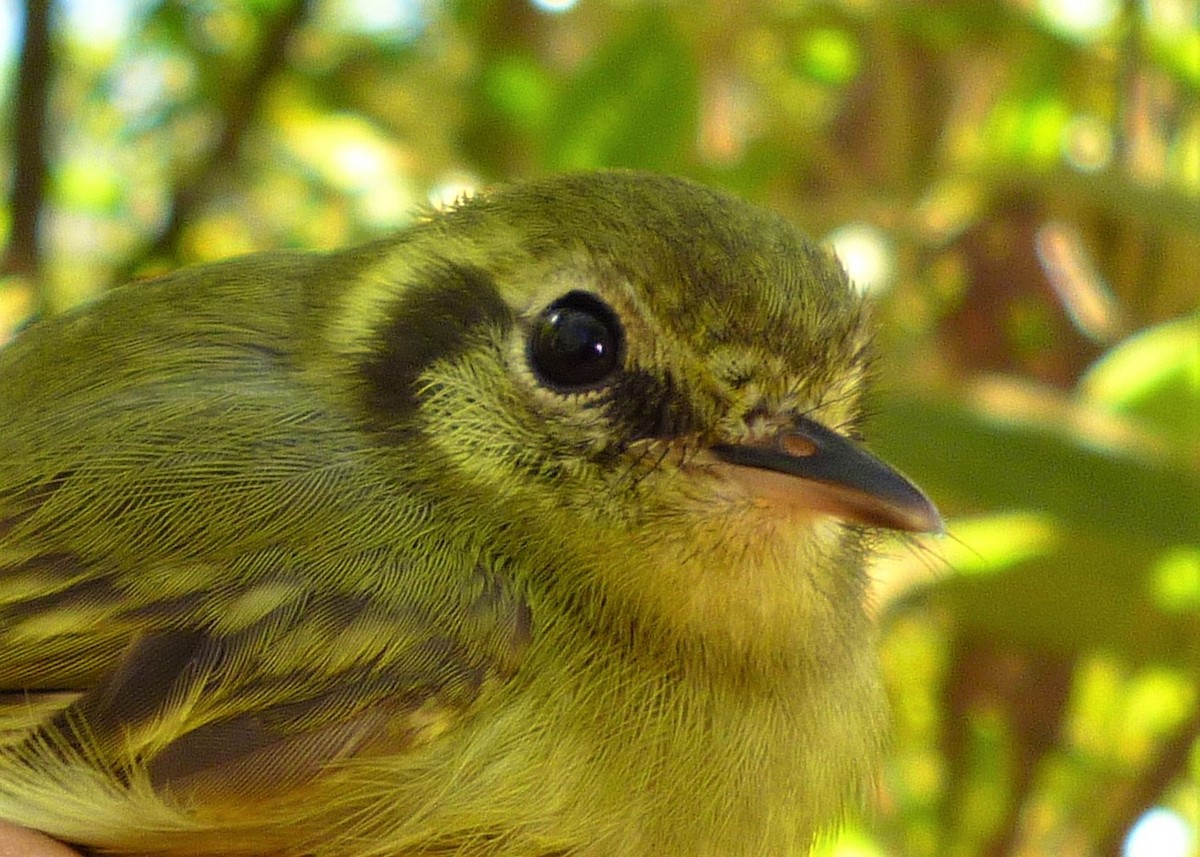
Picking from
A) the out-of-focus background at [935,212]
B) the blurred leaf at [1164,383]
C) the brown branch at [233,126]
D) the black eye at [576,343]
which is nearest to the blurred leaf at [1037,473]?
the out-of-focus background at [935,212]

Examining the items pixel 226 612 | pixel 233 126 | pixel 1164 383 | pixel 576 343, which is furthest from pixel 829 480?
pixel 233 126

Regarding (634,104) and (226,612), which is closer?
(226,612)

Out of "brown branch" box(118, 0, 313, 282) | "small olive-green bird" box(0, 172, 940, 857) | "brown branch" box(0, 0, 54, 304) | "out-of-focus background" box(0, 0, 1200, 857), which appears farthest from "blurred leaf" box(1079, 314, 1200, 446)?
"brown branch" box(0, 0, 54, 304)

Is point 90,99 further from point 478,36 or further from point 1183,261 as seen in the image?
point 1183,261

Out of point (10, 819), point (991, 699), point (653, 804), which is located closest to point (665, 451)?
point (653, 804)

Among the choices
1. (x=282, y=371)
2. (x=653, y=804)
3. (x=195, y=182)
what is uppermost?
(x=195, y=182)

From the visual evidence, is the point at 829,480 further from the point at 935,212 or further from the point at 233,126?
the point at 233,126

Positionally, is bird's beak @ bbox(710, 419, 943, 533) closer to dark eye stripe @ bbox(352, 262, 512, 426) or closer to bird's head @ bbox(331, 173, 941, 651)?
bird's head @ bbox(331, 173, 941, 651)
